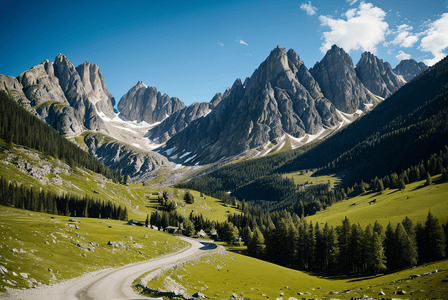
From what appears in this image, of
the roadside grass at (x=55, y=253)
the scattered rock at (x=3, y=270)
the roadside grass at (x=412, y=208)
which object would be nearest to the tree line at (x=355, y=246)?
the roadside grass at (x=412, y=208)

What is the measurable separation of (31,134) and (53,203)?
60.9 metres

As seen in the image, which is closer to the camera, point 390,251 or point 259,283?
point 259,283

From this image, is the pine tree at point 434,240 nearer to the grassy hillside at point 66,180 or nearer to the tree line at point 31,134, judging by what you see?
the grassy hillside at point 66,180

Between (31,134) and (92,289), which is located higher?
(31,134)

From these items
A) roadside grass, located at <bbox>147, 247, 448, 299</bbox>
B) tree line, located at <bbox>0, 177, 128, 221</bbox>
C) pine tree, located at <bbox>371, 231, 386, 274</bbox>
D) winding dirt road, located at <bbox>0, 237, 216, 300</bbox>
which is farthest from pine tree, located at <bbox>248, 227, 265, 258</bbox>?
Result: tree line, located at <bbox>0, 177, 128, 221</bbox>

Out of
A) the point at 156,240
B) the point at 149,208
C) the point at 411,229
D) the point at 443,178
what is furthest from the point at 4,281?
the point at 443,178

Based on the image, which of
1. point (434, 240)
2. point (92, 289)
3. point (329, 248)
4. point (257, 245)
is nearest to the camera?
point (92, 289)

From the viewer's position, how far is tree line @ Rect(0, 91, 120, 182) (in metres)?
126

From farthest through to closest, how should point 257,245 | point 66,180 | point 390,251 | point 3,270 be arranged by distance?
point 66,180 < point 257,245 < point 390,251 < point 3,270

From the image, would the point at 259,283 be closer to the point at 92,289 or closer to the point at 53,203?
the point at 92,289

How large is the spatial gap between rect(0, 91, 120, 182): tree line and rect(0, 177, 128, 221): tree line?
44.7 m

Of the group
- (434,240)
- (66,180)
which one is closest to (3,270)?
(434,240)

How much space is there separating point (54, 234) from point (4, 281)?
24740 mm

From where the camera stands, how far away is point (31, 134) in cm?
13438
